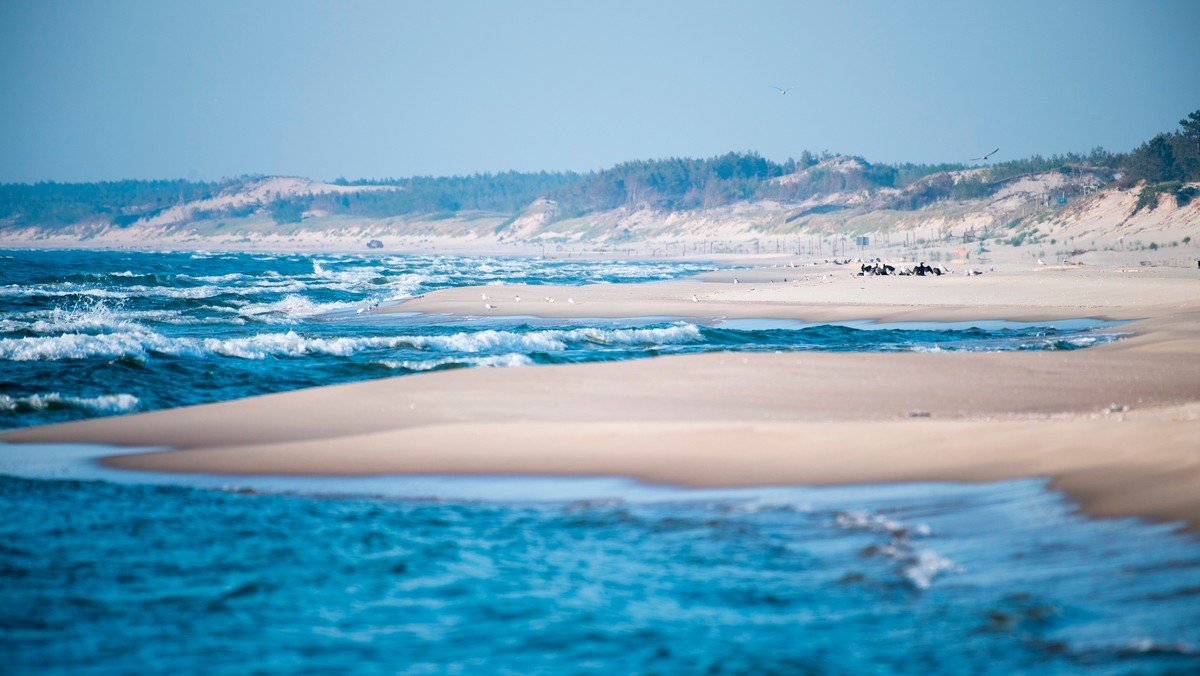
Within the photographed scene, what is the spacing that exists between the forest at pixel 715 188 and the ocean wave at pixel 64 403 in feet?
165

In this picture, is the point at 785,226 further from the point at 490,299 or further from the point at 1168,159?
the point at 490,299

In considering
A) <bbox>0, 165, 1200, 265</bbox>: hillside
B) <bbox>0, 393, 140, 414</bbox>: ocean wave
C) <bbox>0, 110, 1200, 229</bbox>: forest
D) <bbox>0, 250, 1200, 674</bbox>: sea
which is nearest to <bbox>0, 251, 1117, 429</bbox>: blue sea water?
<bbox>0, 393, 140, 414</bbox>: ocean wave

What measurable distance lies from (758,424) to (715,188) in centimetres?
12973

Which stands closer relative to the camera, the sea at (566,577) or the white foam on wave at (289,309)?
the sea at (566,577)

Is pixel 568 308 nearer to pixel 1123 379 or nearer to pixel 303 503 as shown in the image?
pixel 1123 379

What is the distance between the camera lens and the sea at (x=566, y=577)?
4836 mm

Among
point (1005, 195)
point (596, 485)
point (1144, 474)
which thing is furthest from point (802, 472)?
point (1005, 195)

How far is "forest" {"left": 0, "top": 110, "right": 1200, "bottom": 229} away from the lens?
6284 cm

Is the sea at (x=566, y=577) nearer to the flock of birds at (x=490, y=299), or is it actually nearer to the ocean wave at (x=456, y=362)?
the ocean wave at (x=456, y=362)

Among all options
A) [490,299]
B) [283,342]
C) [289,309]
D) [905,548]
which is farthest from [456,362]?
[490,299]

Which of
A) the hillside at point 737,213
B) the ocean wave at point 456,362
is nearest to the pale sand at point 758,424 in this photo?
the ocean wave at point 456,362

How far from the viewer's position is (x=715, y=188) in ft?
448

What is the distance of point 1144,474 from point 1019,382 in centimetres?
520

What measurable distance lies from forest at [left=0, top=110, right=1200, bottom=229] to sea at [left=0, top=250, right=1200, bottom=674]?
50.5 meters
